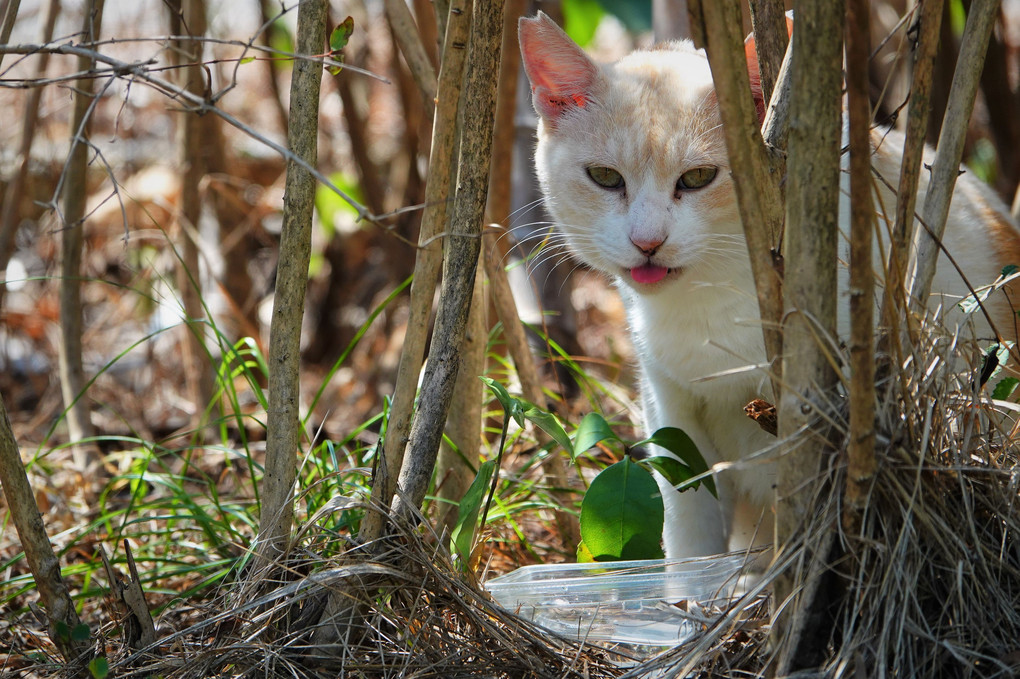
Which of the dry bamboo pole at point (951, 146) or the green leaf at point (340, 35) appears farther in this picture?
the green leaf at point (340, 35)

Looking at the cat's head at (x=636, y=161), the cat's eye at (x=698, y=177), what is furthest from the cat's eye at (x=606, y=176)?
the cat's eye at (x=698, y=177)

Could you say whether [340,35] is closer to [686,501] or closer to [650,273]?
[650,273]

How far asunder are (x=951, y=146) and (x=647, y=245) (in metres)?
0.51

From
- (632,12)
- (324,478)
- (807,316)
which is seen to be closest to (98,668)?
(324,478)

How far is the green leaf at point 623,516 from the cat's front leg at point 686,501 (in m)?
0.41

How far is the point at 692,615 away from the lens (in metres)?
1.15

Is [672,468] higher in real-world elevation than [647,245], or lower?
lower

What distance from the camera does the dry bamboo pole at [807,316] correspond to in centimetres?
92

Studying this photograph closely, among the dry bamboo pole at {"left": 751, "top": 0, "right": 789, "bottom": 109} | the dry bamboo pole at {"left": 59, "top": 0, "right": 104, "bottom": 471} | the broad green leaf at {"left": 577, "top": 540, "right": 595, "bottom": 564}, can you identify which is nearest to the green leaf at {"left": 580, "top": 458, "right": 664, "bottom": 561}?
the broad green leaf at {"left": 577, "top": 540, "right": 595, "bottom": 564}

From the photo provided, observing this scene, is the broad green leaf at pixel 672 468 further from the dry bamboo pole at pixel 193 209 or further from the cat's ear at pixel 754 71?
the dry bamboo pole at pixel 193 209

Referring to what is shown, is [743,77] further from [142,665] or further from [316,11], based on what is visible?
[142,665]

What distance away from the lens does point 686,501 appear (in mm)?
1763

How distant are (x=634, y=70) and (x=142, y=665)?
4.39 ft

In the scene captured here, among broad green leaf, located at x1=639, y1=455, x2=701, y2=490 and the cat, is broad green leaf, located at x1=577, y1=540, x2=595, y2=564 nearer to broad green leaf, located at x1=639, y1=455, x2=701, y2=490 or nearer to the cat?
broad green leaf, located at x1=639, y1=455, x2=701, y2=490
